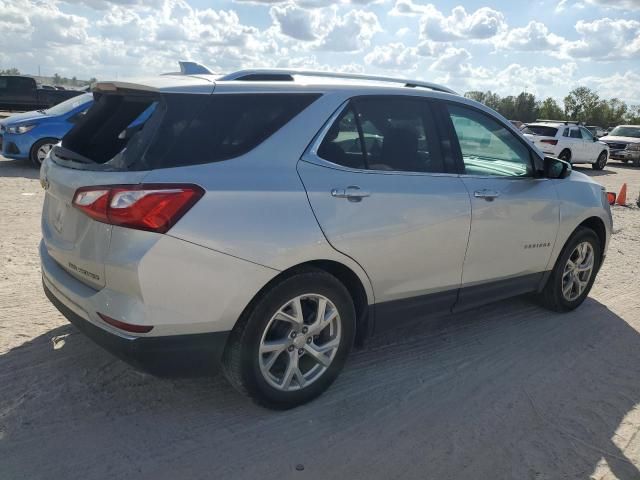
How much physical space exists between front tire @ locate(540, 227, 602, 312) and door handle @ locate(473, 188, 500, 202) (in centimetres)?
128

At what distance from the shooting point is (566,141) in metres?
19.8

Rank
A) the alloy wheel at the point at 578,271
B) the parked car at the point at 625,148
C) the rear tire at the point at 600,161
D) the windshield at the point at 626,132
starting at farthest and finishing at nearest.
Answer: the windshield at the point at 626,132 < the parked car at the point at 625,148 < the rear tire at the point at 600,161 < the alloy wheel at the point at 578,271

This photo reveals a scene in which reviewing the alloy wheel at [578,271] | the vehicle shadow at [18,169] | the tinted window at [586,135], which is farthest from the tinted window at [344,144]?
the tinted window at [586,135]

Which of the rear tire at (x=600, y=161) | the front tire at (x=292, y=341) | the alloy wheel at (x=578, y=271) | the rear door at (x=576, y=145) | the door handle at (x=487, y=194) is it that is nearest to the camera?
the front tire at (x=292, y=341)

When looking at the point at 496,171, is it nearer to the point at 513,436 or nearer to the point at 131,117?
the point at 513,436

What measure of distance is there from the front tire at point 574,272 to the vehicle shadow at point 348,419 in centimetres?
86

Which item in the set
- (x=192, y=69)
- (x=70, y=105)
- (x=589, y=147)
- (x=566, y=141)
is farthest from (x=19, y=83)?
(x=192, y=69)

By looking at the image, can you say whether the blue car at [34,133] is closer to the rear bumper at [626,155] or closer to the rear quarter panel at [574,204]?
the rear quarter panel at [574,204]

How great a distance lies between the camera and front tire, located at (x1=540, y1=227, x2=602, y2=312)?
4.98 m

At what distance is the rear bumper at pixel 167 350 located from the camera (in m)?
2.78

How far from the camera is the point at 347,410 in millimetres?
3387

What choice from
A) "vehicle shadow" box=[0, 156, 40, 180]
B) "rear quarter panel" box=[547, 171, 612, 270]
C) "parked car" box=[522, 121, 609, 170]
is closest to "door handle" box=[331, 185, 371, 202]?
"rear quarter panel" box=[547, 171, 612, 270]

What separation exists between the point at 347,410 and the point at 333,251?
96 centimetres

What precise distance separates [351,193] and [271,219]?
0.56 metres
